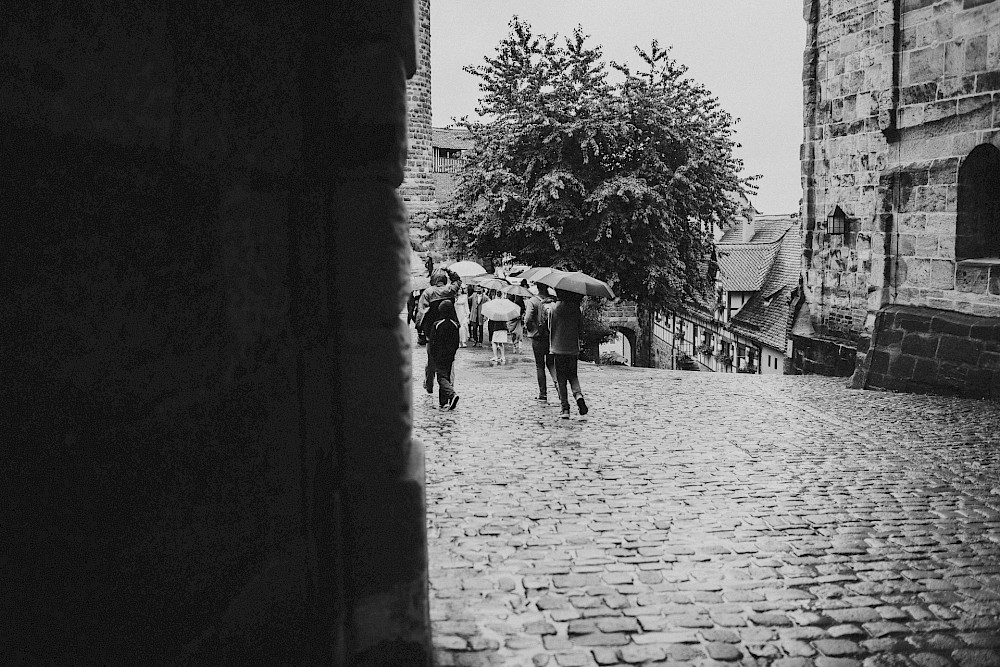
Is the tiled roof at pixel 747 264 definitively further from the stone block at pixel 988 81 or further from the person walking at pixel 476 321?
the stone block at pixel 988 81

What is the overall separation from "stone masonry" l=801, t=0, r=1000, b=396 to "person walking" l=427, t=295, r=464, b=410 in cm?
609

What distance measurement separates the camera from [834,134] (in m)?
14.5

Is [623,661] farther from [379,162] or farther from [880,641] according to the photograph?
[379,162]

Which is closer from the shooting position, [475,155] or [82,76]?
[82,76]

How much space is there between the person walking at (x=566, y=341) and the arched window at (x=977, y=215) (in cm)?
520

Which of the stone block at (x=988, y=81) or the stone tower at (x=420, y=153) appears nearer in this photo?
the stone block at (x=988, y=81)

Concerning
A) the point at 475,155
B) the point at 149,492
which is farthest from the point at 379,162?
the point at 475,155

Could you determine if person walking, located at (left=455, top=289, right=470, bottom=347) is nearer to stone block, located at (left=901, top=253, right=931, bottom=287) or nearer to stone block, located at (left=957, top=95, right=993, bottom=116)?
stone block, located at (left=901, top=253, right=931, bottom=287)

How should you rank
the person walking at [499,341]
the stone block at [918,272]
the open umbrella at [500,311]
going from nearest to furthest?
the stone block at [918,272] < the open umbrella at [500,311] < the person walking at [499,341]

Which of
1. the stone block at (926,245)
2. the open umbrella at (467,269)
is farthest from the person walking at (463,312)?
the stone block at (926,245)

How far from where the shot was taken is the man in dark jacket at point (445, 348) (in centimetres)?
1045

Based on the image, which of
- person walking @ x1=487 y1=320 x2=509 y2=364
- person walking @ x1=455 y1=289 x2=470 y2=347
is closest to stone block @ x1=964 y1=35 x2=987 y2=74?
person walking @ x1=487 y1=320 x2=509 y2=364

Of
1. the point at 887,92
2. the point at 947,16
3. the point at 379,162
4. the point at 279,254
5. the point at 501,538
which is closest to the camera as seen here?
the point at 279,254

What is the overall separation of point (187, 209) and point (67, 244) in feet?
1.18
